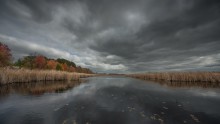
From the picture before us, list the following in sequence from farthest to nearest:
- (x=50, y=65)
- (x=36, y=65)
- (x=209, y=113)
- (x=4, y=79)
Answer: (x=50, y=65)
(x=36, y=65)
(x=4, y=79)
(x=209, y=113)

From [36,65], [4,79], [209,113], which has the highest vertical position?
[36,65]

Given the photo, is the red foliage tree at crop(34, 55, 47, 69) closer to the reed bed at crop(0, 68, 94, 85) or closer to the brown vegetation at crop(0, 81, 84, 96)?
the reed bed at crop(0, 68, 94, 85)

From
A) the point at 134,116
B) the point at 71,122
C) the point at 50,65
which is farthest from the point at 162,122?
the point at 50,65

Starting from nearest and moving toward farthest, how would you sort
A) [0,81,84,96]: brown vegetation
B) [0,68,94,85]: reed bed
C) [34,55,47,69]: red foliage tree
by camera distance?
[0,81,84,96]: brown vegetation → [0,68,94,85]: reed bed → [34,55,47,69]: red foliage tree

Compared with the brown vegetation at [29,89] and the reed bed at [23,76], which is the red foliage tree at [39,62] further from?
the brown vegetation at [29,89]

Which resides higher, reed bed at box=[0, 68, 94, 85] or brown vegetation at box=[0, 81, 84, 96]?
reed bed at box=[0, 68, 94, 85]

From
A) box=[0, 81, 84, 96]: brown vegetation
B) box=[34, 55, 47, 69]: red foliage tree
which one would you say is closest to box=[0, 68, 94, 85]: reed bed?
box=[0, 81, 84, 96]: brown vegetation

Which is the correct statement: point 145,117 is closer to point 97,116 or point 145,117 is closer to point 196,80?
point 97,116

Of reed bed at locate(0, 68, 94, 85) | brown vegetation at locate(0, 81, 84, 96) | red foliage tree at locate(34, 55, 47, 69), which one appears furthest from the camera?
red foliage tree at locate(34, 55, 47, 69)

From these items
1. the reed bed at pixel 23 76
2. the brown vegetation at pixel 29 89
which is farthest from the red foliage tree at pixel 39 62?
the brown vegetation at pixel 29 89

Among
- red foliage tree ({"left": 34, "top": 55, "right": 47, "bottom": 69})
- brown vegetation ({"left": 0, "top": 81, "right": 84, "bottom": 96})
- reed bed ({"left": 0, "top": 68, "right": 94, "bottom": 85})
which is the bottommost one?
brown vegetation ({"left": 0, "top": 81, "right": 84, "bottom": 96})

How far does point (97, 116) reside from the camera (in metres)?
7.36

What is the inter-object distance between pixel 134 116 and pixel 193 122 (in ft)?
10.4

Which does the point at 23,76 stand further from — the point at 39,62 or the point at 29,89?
the point at 39,62
